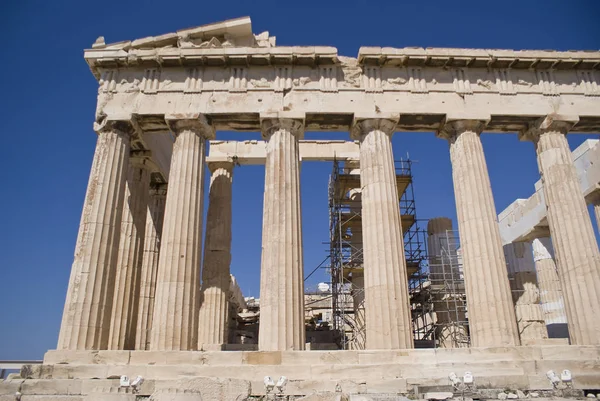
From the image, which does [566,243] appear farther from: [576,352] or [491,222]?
[576,352]

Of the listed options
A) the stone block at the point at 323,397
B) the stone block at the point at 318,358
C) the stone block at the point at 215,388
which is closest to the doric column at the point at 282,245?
the stone block at the point at 318,358

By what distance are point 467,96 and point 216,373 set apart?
1374 cm

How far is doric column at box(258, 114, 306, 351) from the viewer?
1531 centimetres

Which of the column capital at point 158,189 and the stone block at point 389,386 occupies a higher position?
the column capital at point 158,189

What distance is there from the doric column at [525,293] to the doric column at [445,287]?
10.5ft

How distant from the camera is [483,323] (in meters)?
16.0

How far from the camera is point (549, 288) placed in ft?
96.6

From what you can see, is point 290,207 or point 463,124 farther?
point 463,124

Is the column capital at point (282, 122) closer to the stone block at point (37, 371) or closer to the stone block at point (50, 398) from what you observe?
the stone block at point (37, 371)

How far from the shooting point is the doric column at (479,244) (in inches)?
627

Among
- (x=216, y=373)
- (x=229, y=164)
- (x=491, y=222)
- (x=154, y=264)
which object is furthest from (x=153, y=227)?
(x=491, y=222)

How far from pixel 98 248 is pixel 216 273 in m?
5.59

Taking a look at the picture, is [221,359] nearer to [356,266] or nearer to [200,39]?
[356,266]

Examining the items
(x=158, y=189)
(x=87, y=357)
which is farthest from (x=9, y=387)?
(x=158, y=189)
